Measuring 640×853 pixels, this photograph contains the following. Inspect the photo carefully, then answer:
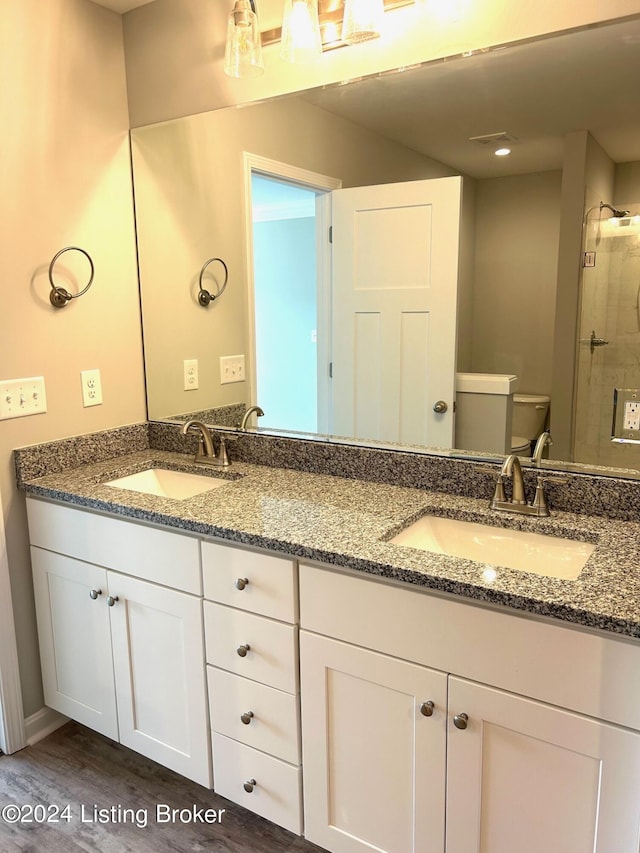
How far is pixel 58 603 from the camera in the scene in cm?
195

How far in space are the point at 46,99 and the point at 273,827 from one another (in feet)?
7.21

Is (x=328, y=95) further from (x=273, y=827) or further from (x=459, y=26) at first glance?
(x=273, y=827)

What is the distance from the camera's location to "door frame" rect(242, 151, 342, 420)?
193cm

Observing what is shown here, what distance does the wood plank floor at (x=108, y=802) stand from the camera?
1.66 metres

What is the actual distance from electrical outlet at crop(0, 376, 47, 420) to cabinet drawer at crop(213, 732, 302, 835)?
109 centimetres

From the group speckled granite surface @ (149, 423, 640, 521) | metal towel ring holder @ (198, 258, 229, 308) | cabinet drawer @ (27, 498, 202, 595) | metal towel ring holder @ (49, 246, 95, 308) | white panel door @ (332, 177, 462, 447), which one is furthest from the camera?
metal towel ring holder @ (198, 258, 229, 308)

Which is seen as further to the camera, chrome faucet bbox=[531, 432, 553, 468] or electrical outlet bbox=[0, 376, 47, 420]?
electrical outlet bbox=[0, 376, 47, 420]

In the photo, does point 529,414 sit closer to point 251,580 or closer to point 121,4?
point 251,580

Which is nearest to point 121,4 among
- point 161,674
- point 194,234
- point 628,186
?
point 194,234

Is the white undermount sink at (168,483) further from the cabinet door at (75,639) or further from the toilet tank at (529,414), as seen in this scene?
the toilet tank at (529,414)

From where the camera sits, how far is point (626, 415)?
1.49m

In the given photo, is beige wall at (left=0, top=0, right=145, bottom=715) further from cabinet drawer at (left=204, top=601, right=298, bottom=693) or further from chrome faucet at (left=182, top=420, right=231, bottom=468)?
cabinet drawer at (left=204, top=601, right=298, bottom=693)

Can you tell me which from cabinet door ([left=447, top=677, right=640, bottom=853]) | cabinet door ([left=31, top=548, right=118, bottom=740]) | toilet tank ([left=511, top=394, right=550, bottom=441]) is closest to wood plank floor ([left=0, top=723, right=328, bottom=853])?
cabinet door ([left=31, top=548, right=118, bottom=740])

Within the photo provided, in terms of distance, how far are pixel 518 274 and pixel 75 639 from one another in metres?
1.65
